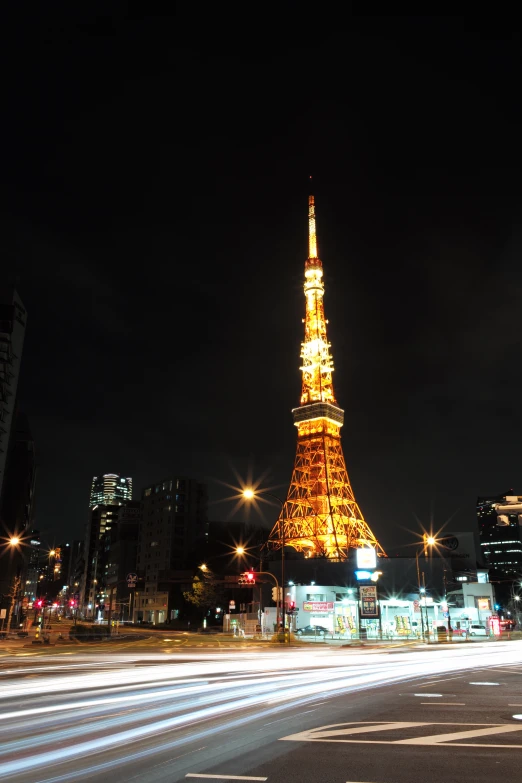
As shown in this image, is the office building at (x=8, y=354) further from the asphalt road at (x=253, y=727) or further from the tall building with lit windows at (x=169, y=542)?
the asphalt road at (x=253, y=727)

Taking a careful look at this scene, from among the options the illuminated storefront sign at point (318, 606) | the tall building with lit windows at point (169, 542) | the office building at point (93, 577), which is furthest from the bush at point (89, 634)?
the office building at point (93, 577)

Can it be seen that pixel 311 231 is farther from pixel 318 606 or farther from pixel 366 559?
pixel 366 559

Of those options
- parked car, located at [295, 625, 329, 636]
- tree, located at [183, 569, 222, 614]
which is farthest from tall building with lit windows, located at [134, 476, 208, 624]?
parked car, located at [295, 625, 329, 636]

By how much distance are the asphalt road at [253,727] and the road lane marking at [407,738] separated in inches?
1.3

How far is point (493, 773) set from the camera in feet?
25.0

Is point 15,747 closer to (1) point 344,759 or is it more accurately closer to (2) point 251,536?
(1) point 344,759

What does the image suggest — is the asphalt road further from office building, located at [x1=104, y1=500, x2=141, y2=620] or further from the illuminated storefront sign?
office building, located at [x1=104, y1=500, x2=141, y2=620]

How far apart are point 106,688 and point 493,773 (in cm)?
1065

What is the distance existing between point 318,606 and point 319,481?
31805 mm

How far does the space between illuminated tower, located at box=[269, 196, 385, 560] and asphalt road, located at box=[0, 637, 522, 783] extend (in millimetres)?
65777

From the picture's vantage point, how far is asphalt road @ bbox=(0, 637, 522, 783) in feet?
25.3

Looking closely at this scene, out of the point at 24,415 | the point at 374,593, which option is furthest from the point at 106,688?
the point at 24,415

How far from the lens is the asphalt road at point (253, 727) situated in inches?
303

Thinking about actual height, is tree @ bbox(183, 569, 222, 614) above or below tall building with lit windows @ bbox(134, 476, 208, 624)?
below
